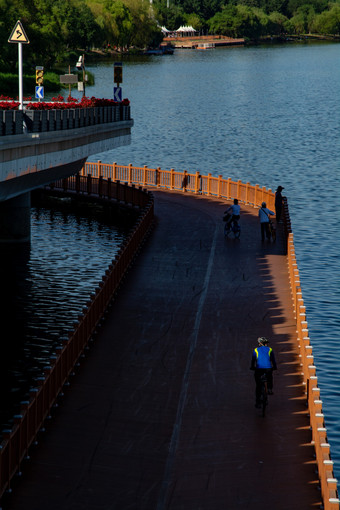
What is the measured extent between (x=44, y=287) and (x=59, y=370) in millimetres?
16673

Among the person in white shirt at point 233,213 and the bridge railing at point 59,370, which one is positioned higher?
the person in white shirt at point 233,213

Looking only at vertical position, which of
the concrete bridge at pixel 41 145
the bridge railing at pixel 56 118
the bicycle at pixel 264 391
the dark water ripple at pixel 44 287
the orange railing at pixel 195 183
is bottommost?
the dark water ripple at pixel 44 287

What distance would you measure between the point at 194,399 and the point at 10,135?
12.9 m

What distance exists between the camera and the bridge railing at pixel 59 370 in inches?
723

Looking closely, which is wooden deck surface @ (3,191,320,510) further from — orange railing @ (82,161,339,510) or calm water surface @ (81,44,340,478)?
calm water surface @ (81,44,340,478)

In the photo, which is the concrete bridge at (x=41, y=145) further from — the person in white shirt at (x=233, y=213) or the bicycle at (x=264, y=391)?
the bicycle at (x=264, y=391)

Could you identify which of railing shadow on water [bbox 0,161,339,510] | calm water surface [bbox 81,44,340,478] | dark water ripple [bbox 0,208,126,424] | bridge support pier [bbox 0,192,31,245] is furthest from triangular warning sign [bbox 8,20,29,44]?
calm water surface [bbox 81,44,340,478]

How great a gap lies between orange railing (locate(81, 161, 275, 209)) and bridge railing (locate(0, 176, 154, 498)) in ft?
30.4

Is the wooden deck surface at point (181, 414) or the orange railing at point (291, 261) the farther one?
the wooden deck surface at point (181, 414)

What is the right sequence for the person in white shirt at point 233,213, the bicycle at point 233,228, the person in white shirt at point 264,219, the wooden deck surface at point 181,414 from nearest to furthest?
the wooden deck surface at point 181,414 → the person in white shirt at point 264,219 → the person in white shirt at point 233,213 → the bicycle at point 233,228

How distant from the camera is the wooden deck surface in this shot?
18.3 m

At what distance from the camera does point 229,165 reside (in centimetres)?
8956

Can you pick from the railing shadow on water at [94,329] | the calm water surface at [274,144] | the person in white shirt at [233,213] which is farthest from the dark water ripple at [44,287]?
the calm water surface at [274,144]

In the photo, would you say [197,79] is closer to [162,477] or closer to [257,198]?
[257,198]
